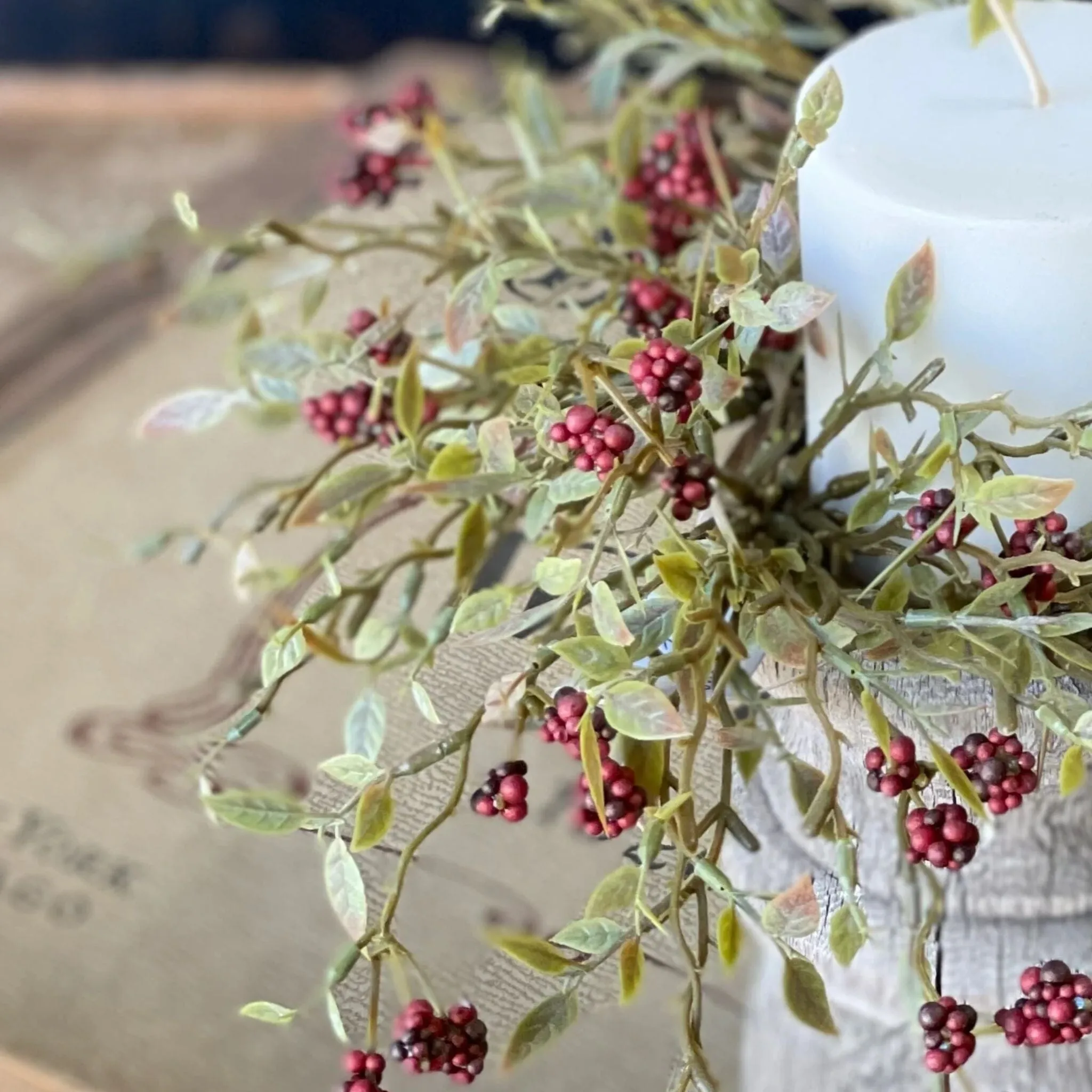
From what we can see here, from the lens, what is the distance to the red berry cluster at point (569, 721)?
0.21 meters

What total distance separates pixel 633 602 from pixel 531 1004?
0.08 m

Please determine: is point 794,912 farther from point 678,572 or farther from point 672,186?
point 672,186

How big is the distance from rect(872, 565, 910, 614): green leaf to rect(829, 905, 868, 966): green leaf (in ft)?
0.18

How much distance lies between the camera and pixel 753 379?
0.31 meters

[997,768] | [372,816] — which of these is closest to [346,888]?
[372,816]

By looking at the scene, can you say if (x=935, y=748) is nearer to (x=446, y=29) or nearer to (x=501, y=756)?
(x=501, y=756)

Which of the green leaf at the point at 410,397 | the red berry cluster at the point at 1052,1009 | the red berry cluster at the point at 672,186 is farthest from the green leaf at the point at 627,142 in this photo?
the red berry cluster at the point at 1052,1009

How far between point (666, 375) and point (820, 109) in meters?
0.05

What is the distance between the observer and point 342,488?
0.82 ft

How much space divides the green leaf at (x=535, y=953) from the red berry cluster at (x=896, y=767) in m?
0.06

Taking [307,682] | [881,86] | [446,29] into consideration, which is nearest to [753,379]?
[881,86]

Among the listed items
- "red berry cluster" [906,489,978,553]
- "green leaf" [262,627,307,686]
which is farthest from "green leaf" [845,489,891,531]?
"green leaf" [262,627,307,686]

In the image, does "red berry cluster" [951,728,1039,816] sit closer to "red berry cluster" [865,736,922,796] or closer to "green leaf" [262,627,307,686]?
"red berry cluster" [865,736,922,796]

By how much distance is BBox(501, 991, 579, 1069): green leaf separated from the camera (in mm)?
220
